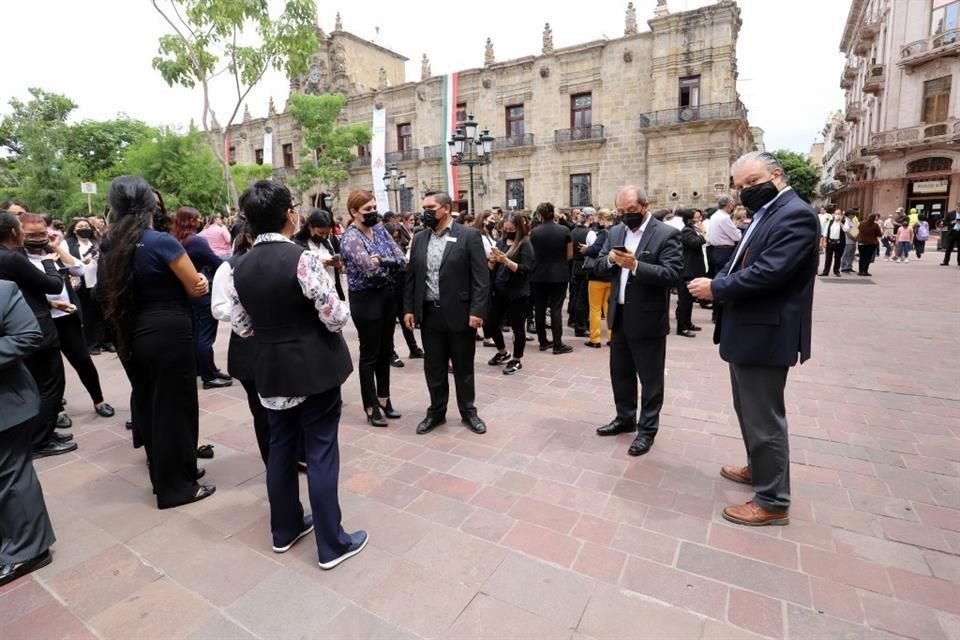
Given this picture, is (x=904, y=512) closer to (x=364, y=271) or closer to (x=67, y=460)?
(x=364, y=271)

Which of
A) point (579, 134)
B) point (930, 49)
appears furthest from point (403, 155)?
point (930, 49)

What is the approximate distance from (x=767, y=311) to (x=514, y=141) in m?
25.6

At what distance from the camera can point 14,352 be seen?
2205mm

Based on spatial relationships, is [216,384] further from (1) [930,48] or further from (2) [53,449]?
(1) [930,48]

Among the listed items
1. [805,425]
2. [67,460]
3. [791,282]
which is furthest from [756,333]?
[67,460]

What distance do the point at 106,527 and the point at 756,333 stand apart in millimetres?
3554

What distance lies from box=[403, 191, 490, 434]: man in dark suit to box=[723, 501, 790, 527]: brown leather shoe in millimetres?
1788

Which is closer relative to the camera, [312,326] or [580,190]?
[312,326]

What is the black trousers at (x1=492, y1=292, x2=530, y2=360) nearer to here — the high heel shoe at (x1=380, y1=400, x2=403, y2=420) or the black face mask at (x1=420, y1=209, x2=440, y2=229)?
the high heel shoe at (x1=380, y1=400, x2=403, y2=420)

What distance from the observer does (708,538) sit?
2.52 m

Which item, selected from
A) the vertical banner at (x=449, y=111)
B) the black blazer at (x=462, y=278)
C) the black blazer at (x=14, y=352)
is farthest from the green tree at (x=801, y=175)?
the black blazer at (x=14, y=352)

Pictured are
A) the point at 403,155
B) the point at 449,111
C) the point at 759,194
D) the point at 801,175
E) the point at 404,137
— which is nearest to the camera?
the point at 759,194

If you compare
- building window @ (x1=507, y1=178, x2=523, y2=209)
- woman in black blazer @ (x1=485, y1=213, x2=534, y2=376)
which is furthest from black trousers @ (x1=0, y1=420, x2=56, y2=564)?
building window @ (x1=507, y1=178, x2=523, y2=209)

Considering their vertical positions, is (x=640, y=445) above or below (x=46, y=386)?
below
